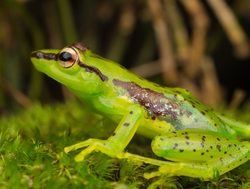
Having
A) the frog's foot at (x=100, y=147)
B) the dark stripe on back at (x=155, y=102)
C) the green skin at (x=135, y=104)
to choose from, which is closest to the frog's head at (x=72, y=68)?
the green skin at (x=135, y=104)

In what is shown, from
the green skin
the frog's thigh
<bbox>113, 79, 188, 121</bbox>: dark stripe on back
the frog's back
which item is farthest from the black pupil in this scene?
the frog's thigh

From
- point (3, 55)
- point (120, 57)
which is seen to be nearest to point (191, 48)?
point (120, 57)

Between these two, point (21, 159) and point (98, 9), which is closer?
point (21, 159)

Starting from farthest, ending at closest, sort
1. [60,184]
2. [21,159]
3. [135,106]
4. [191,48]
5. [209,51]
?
1. [209,51]
2. [191,48]
3. [135,106]
4. [21,159]
5. [60,184]

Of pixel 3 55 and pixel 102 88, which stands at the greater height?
pixel 3 55

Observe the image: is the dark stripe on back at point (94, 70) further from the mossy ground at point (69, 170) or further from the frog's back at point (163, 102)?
the mossy ground at point (69, 170)

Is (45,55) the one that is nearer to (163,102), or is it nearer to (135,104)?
(135,104)

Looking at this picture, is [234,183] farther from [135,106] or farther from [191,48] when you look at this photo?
[191,48]
